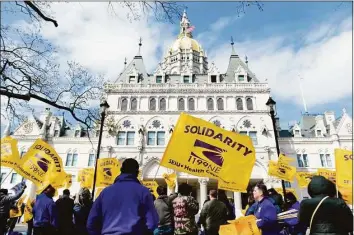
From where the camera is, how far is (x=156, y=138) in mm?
35406

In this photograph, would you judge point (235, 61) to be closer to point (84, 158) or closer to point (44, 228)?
point (84, 158)

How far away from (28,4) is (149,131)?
92.1ft

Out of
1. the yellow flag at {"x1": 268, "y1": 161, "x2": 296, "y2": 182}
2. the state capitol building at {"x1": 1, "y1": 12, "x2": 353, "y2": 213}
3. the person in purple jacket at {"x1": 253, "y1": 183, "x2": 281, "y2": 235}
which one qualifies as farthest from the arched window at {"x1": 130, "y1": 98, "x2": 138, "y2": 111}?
the person in purple jacket at {"x1": 253, "y1": 183, "x2": 281, "y2": 235}

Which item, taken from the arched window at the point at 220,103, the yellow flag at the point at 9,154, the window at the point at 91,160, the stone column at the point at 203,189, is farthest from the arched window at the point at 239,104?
the yellow flag at the point at 9,154

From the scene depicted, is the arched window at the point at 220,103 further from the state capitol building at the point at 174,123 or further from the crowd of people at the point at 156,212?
the crowd of people at the point at 156,212

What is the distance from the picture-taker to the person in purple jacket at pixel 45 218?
6.58 metres

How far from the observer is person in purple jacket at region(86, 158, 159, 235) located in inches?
132

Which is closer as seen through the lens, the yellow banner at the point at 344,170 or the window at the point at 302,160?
the yellow banner at the point at 344,170

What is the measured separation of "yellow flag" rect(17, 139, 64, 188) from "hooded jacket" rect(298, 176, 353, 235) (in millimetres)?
9556

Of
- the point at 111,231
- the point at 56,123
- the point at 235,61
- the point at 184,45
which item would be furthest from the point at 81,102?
the point at 184,45

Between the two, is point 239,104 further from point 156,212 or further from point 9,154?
point 156,212

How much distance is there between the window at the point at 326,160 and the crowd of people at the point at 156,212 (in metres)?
33.8

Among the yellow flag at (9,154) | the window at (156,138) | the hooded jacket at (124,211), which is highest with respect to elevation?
the window at (156,138)

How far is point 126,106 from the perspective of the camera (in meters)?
37.2
